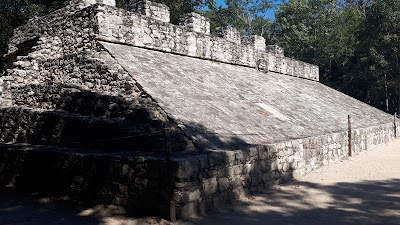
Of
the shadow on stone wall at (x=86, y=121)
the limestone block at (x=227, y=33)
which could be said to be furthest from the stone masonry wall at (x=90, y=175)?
the limestone block at (x=227, y=33)

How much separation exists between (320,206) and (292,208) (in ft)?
1.68

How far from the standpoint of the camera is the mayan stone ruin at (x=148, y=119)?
537 cm

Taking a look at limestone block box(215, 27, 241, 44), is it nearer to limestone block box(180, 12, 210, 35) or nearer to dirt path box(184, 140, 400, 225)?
limestone block box(180, 12, 210, 35)

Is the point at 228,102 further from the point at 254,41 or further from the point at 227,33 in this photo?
the point at 254,41

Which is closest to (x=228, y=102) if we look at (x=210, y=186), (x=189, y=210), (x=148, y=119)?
(x=148, y=119)

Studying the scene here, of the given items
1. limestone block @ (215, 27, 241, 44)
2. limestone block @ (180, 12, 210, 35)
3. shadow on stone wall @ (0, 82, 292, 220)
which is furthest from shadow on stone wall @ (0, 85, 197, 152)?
limestone block @ (215, 27, 241, 44)

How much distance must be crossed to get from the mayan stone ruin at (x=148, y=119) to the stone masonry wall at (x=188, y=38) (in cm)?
4

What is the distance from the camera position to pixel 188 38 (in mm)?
11570

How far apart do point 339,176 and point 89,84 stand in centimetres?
615

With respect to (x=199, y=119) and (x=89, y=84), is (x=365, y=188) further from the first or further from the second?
(x=89, y=84)

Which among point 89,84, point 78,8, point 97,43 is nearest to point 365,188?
point 89,84

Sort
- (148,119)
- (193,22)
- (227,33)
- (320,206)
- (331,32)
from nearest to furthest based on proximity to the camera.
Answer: (320,206) < (148,119) < (193,22) < (227,33) < (331,32)

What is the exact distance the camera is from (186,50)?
37.6 feet

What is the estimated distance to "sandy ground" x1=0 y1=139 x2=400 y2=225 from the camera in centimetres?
514
